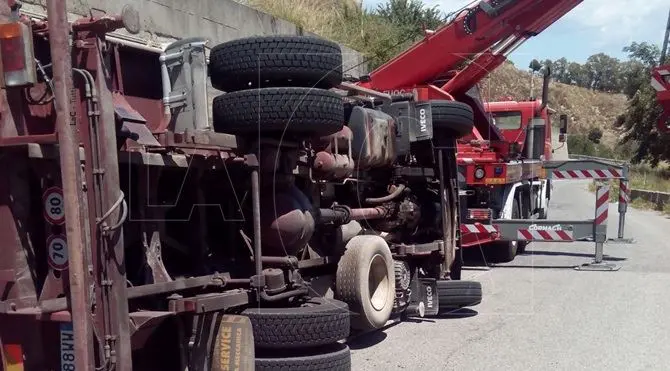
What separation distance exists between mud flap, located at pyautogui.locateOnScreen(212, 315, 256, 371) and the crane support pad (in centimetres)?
796

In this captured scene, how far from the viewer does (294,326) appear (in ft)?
15.6

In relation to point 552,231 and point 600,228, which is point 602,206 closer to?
point 600,228

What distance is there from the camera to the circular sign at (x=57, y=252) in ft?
12.0

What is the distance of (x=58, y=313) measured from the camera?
3.53 metres

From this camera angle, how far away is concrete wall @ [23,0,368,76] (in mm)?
7387

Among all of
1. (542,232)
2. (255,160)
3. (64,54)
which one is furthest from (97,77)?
(542,232)

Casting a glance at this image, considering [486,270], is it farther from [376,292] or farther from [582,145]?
[582,145]

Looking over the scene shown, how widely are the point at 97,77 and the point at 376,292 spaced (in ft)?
12.6

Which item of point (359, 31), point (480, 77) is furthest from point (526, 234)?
point (359, 31)

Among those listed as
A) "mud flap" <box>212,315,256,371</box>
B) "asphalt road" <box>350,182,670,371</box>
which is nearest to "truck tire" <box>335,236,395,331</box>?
"asphalt road" <box>350,182,670,371</box>

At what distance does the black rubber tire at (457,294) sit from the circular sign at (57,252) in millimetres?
5038

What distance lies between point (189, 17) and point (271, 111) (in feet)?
15.8

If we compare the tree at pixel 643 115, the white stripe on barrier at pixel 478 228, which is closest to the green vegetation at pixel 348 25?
the white stripe on barrier at pixel 478 228

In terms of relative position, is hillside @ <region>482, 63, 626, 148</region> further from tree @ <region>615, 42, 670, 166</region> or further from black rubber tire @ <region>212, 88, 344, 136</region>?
black rubber tire @ <region>212, 88, 344, 136</region>
